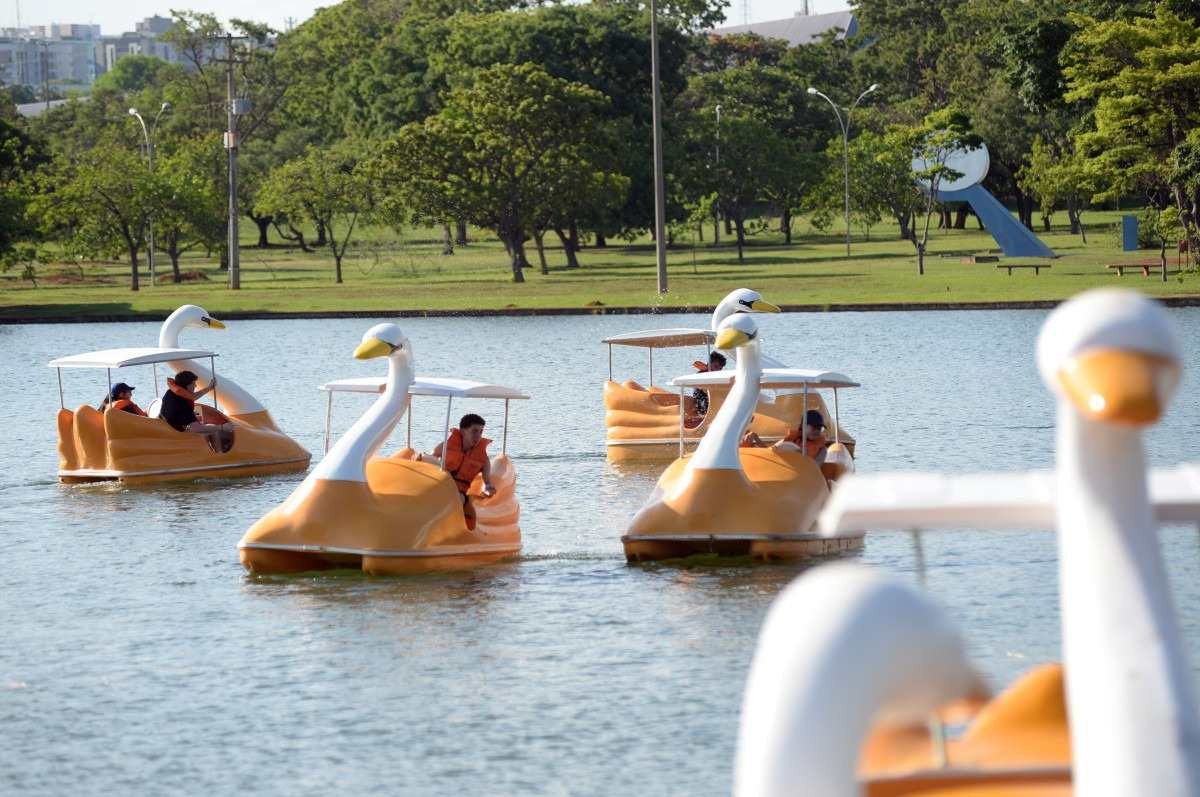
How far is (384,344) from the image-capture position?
15453 mm

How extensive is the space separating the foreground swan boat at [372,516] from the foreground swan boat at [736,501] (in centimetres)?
153

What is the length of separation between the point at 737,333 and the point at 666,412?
24.7 ft

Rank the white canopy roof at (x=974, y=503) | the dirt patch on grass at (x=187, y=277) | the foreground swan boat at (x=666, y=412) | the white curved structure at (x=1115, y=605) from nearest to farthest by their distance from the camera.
Answer: the white curved structure at (x=1115, y=605)
the white canopy roof at (x=974, y=503)
the foreground swan boat at (x=666, y=412)
the dirt patch on grass at (x=187, y=277)

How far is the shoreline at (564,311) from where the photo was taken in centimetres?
4412

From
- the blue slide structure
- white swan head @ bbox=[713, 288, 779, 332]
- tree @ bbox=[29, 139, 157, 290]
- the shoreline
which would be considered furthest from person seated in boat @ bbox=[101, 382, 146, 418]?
the blue slide structure

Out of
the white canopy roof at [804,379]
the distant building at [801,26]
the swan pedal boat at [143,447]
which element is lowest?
the swan pedal boat at [143,447]

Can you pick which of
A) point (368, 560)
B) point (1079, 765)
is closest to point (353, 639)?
point (368, 560)

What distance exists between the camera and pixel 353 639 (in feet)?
43.6

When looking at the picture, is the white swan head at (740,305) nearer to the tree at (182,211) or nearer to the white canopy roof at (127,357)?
→ the white canopy roof at (127,357)

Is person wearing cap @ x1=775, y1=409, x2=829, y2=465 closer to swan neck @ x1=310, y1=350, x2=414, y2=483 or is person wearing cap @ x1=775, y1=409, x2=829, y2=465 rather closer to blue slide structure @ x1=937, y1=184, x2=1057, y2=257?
swan neck @ x1=310, y1=350, x2=414, y2=483

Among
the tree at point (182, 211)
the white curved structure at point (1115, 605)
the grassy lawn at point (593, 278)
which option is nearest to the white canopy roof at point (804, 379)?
the white curved structure at point (1115, 605)

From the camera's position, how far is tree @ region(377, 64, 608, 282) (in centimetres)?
6131

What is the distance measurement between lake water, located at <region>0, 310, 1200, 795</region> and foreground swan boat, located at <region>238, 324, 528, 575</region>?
0.21 metres

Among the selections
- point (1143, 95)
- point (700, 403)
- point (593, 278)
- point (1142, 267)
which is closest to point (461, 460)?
point (700, 403)
